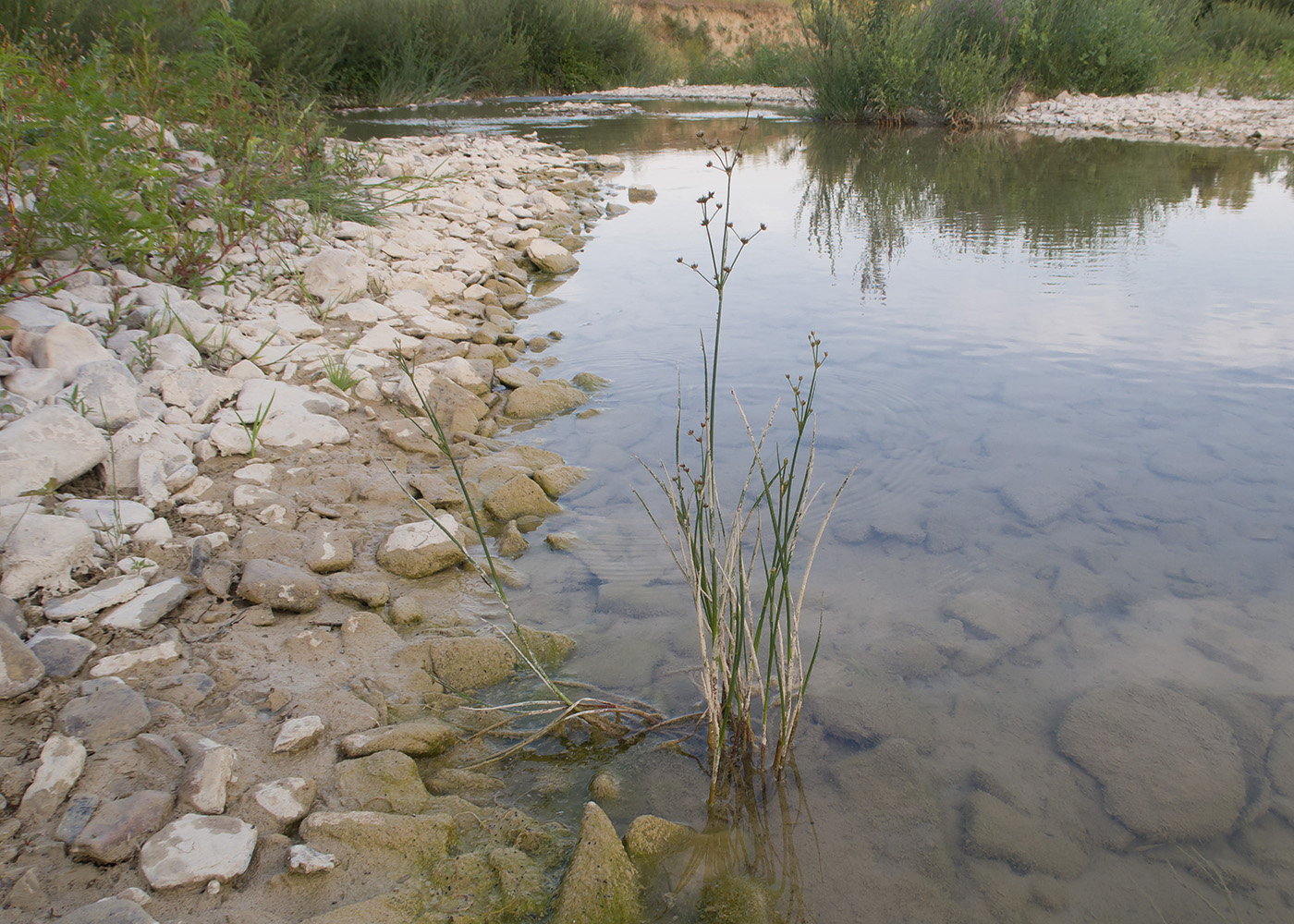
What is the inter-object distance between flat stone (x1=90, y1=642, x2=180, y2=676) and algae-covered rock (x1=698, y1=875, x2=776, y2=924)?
47.3 inches

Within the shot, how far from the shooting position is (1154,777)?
169 cm

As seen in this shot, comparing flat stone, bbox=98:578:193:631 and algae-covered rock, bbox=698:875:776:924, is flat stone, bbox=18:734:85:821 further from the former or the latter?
algae-covered rock, bbox=698:875:776:924

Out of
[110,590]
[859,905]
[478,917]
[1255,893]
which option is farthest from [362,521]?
[1255,893]

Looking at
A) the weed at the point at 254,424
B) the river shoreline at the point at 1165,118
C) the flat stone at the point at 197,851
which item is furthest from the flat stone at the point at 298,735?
the river shoreline at the point at 1165,118

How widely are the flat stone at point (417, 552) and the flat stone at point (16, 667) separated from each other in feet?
2.81

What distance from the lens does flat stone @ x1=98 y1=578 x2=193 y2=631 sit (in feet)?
5.94

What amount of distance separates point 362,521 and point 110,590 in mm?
735

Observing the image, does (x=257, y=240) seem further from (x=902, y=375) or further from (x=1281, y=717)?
(x=1281, y=717)

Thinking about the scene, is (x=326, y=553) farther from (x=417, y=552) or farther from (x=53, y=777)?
(x=53, y=777)

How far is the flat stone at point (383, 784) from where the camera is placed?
5.00 ft

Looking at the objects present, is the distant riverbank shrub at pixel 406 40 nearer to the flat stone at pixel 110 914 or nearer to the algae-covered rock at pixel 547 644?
the algae-covered rock at pixel 547 644

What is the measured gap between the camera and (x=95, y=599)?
6.00 ft

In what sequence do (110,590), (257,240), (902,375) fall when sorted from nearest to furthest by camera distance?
(110,590) < (902,375) < (257,240)

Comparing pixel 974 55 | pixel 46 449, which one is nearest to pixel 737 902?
pixel 46 449
